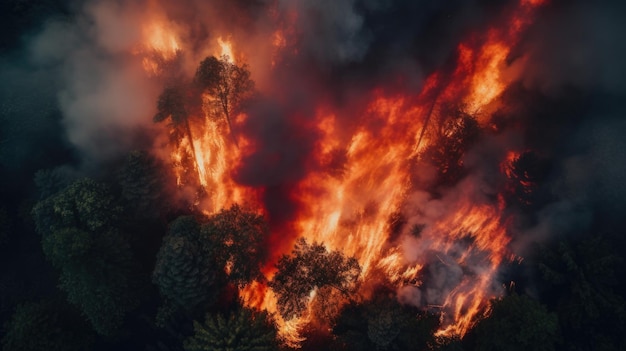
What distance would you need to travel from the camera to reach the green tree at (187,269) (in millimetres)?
26547

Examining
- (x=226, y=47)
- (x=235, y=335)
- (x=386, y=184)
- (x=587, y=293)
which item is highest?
(x=226, y=47)

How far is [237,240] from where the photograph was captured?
26797 mm

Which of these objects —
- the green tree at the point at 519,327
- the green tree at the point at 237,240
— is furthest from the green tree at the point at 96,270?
the green tree at the point at 519,327

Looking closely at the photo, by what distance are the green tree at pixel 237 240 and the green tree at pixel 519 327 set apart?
776 inches

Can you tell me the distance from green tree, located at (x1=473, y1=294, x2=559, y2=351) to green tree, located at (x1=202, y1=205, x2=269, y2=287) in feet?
64.7

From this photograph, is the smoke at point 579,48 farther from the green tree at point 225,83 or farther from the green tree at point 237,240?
the green tree at point 237,240

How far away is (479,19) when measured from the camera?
35344mm

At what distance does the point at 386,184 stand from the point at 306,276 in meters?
14.5

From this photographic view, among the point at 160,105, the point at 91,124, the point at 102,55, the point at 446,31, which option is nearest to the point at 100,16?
the point at 102,55

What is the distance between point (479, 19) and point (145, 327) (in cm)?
4744

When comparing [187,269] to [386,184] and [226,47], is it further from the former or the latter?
[226,47]

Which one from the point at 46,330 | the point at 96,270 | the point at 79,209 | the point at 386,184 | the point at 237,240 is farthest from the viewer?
the point at 386,184

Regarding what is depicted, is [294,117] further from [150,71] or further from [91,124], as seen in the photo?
[91,124]

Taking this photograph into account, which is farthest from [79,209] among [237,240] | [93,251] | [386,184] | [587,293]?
[587,293]
